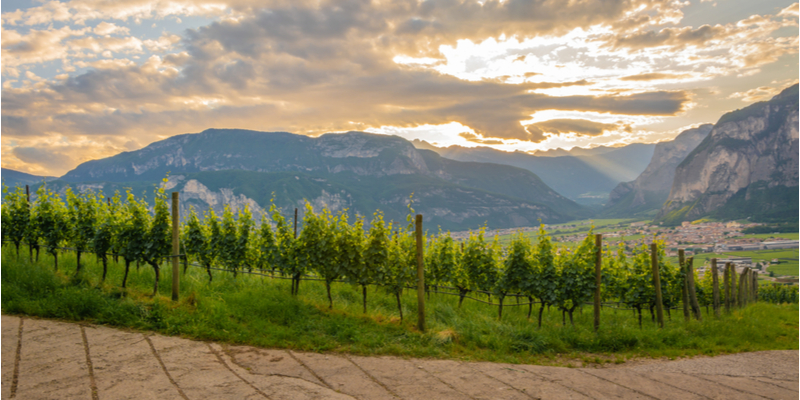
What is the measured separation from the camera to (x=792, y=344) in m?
10.4

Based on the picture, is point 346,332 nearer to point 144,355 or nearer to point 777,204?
point 144,355

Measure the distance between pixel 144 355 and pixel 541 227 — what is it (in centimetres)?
951

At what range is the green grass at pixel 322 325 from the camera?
305 inches

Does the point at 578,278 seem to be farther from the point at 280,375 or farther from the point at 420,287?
the point at 280,375

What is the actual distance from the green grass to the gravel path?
414mm

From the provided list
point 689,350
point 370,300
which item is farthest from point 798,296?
point 370,300

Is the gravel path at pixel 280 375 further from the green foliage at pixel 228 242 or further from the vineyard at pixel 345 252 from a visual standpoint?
the green foliage at pixel 228 242

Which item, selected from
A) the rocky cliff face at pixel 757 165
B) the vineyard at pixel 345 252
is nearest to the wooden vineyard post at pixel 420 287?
the vineyard at pixel 345 252

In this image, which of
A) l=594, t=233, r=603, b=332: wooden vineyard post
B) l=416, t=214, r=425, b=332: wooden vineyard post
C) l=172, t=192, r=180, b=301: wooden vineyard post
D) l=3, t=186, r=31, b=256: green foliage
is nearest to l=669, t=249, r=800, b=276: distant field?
l=594, t=233, r=603, b=332: wooden vineyard post

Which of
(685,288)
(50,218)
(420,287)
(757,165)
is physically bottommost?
(685,288)

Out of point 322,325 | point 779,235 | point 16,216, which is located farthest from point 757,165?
point 16,216

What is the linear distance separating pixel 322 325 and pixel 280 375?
7.61 feet

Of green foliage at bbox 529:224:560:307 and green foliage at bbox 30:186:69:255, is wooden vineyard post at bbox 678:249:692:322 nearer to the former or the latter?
green foliage at bbox 529:224:560:307

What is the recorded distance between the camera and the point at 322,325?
844cm
